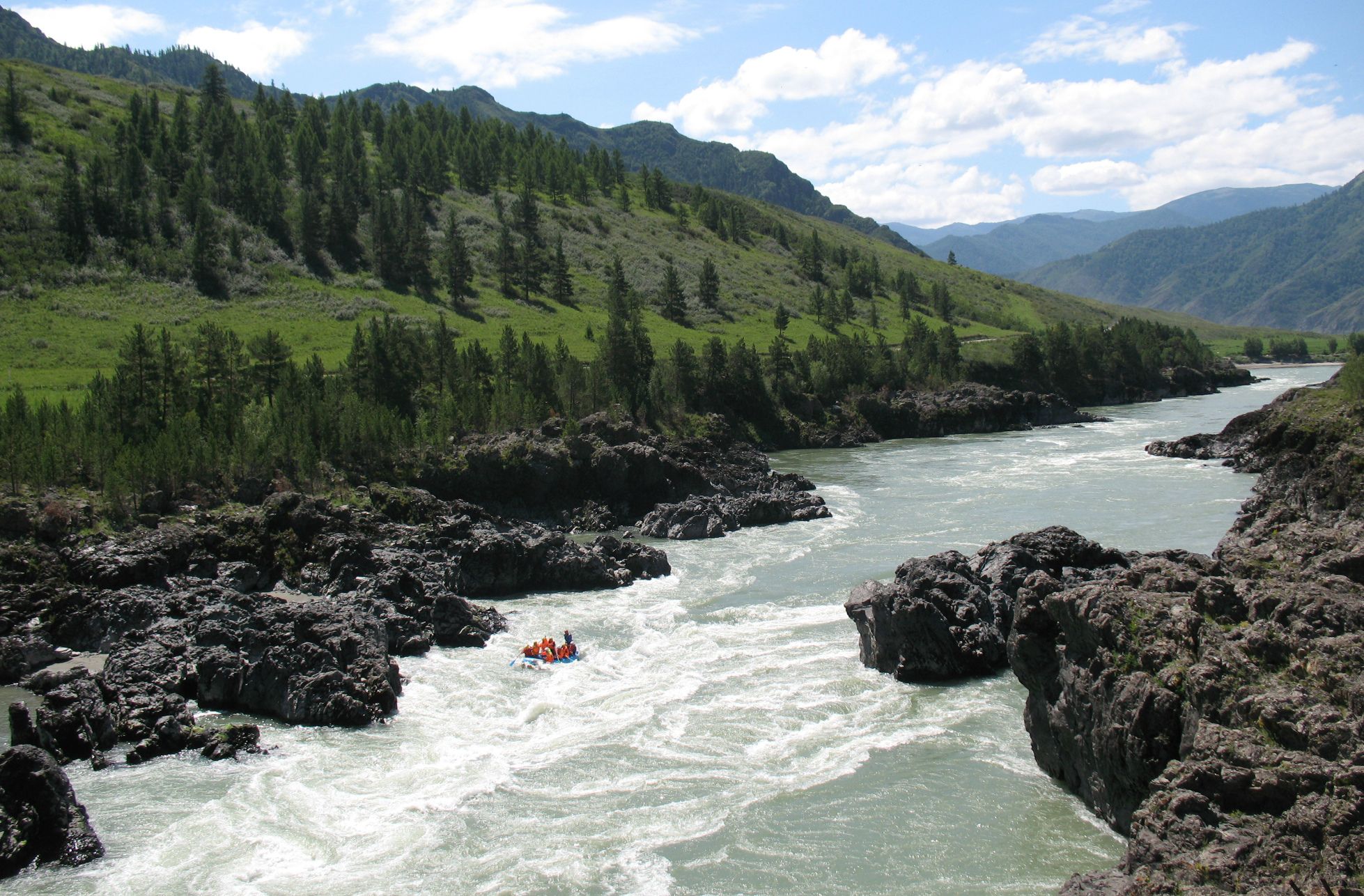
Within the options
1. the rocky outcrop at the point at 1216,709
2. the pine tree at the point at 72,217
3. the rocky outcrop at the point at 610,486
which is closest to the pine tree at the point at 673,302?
the rocky outcrop at the point at 610,486

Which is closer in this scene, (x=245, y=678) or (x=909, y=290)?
(x=245, y=678)

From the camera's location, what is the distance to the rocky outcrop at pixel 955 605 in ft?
104

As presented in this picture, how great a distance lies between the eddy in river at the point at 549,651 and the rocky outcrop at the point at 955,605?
10.5 meters

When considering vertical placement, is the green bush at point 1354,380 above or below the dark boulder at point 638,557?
above

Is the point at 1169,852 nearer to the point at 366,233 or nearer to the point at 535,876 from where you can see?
the point at 535,876

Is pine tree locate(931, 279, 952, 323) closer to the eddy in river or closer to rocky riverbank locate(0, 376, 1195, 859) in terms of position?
rocky riverbank locate(0, 376, 1195, 859)

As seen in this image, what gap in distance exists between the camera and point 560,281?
144750 millimetres

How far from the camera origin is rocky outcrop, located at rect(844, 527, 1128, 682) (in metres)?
31.7

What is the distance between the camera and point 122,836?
22828 mm

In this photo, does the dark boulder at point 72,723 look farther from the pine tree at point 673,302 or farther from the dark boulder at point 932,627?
the pine tree at point 673,302

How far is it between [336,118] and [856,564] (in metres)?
168

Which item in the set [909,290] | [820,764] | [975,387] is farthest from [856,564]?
[909,290]

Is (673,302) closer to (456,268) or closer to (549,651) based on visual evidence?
(456,268)

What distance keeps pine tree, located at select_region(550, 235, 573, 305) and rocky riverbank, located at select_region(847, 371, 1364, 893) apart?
116 metres
